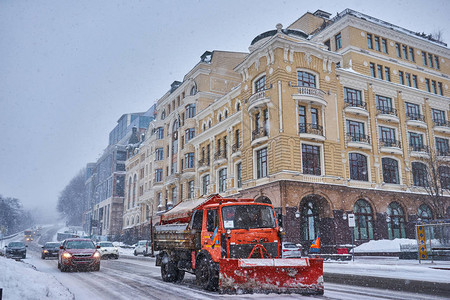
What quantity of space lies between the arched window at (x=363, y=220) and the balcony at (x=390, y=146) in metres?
5.69

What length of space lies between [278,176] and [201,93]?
70.8 feet

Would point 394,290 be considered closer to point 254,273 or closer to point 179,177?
point 254,273

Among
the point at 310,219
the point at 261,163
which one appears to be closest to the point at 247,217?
the point at 261,163

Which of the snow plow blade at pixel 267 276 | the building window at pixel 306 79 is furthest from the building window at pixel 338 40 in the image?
the snow plow blade at pixel 267 276

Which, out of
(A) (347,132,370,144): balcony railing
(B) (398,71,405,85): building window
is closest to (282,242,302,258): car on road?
(A) (347,132,370,144): balcony railing

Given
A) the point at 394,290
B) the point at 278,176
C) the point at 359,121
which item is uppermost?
the point at 359,121

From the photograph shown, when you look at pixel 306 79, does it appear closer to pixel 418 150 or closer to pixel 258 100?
pixel 258 100

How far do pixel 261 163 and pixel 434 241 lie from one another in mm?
16201

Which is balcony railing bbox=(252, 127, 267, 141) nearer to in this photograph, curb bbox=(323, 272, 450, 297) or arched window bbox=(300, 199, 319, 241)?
arched window bbox=(300, 199, 319, 241)

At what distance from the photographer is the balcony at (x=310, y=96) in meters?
32.6

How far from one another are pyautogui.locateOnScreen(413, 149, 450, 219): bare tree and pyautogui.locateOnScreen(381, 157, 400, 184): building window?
103 inches

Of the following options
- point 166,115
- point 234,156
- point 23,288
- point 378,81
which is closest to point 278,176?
point 234,156

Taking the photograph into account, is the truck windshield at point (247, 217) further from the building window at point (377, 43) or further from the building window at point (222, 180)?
the building window at point (377, 43)

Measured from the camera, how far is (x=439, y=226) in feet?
64.1
